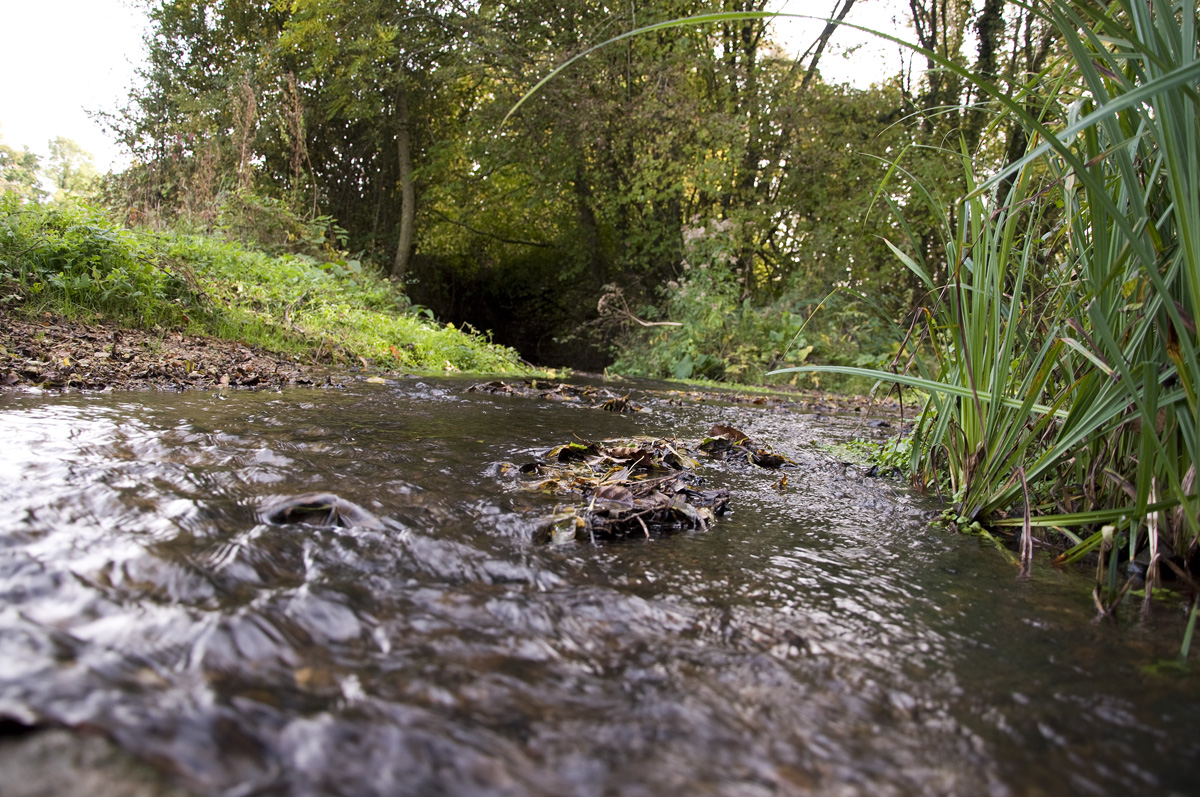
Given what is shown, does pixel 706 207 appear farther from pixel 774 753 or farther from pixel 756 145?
pixel 774 753

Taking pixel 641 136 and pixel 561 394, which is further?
pixel 641 136

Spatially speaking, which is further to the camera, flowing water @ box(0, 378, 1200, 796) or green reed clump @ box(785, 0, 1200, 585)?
green reed clump @ box(785, 0, 1200, 585)

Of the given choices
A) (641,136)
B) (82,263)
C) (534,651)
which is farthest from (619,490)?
(641,136)

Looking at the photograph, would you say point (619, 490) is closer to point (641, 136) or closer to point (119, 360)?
point (119, 360)

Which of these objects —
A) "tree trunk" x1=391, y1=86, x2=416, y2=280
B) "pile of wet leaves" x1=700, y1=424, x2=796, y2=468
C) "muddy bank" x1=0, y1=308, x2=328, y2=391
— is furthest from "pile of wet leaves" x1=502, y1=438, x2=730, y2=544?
"tree trunk" x1=391, y1=86, x2=416, y2=280

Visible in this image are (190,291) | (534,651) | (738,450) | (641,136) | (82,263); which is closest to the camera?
(534,651)

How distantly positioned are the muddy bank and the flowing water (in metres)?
1.85

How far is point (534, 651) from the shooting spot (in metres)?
1.01

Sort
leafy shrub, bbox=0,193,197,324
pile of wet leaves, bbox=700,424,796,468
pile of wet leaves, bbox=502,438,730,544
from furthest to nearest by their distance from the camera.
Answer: leafy shrub, bbox=0,193,197,324
pile of wet leaves, bbox=700,424,796,468
pile of wet leaves, bbox=502,438,730,544

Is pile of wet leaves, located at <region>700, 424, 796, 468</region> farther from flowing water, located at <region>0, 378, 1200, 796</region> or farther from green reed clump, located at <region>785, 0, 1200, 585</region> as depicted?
flowing water, located at <region>0, 378, 1200, 796</region>

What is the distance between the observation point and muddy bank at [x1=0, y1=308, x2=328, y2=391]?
3379 mm

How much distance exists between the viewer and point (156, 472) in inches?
68.2

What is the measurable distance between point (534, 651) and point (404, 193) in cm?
1513

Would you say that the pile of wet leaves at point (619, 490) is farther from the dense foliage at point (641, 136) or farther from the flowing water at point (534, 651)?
the dense foliage at point (641, 136)
